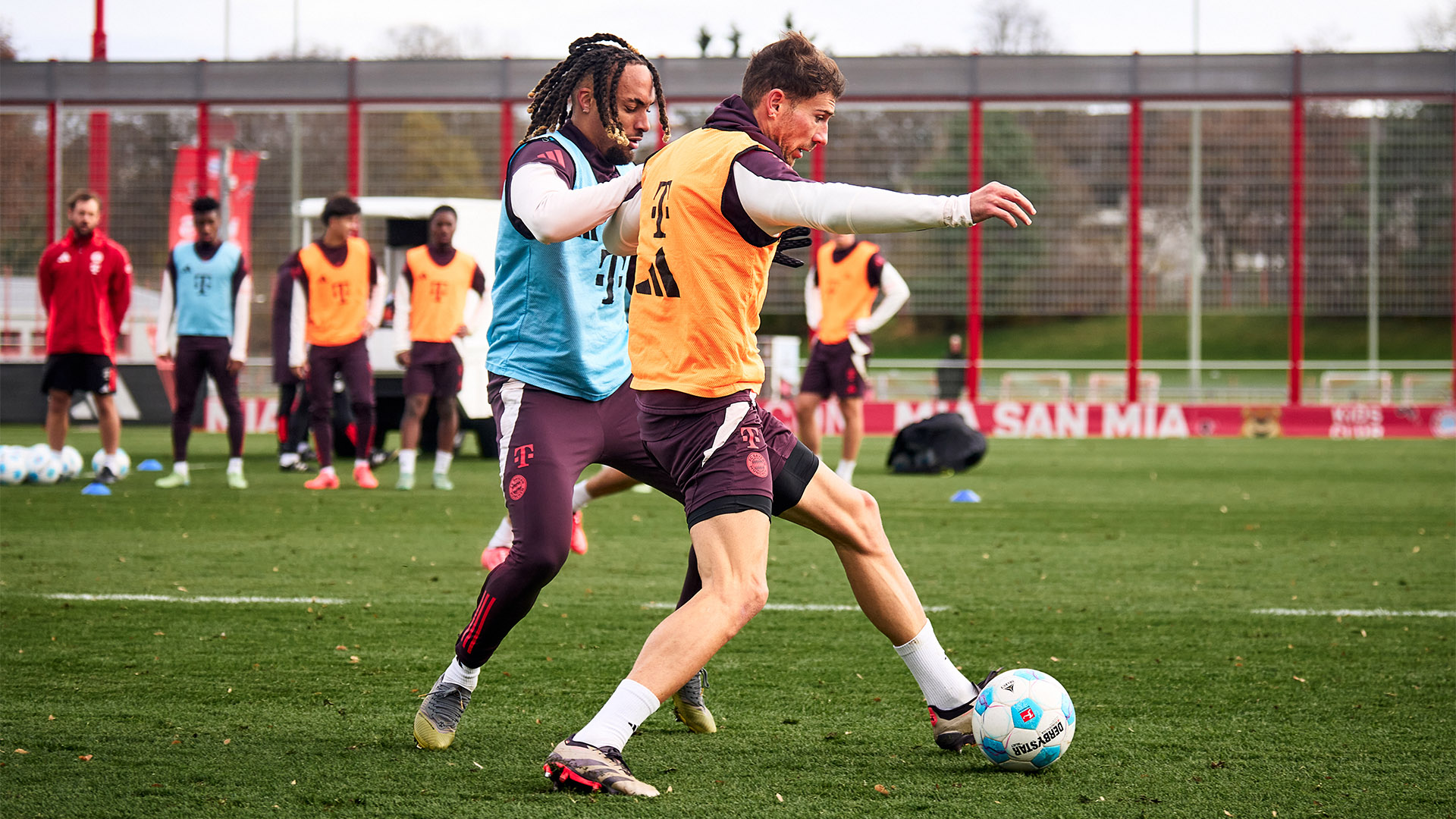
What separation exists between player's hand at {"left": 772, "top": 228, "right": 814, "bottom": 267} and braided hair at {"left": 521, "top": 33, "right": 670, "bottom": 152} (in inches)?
25.7

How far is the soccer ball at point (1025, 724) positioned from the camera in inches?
134

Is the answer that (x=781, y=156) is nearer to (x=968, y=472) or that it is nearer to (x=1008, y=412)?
(x=968, y=472)

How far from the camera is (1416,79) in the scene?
2380cm

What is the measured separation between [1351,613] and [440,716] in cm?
400

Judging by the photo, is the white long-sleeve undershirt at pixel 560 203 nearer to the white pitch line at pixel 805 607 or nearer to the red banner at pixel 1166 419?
the white pitch line at pixel 805 607

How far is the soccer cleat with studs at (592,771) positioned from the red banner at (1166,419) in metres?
18.0

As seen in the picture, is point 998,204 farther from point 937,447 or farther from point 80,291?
point 937,447

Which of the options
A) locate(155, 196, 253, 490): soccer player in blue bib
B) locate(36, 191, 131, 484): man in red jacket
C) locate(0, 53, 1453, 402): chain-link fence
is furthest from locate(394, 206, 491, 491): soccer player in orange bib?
locate(0, 53, 1453, 402): chain-link fence

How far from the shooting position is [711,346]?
10.5ft

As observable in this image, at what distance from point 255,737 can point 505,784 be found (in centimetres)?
84

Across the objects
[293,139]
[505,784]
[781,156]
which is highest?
[293,139]

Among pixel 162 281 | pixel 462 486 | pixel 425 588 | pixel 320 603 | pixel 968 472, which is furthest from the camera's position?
pixel 968 472

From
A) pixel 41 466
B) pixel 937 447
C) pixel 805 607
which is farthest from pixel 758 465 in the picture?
pixel 937 447

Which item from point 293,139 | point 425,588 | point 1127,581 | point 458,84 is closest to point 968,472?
point 1127,581
